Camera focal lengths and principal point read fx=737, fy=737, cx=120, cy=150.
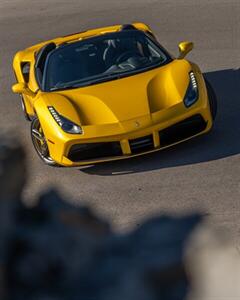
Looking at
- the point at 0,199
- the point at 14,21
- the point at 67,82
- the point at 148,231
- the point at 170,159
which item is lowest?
the point at 14,21

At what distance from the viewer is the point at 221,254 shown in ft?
5.69

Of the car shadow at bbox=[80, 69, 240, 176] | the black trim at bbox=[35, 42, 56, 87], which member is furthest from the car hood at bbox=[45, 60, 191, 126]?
the black trim at bbox=[35, 42, 56, 87]

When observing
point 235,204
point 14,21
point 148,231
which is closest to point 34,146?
point 235,204

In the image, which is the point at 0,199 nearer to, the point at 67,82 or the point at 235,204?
the point at 235,204

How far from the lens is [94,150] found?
688cm

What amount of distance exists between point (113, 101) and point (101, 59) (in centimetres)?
106

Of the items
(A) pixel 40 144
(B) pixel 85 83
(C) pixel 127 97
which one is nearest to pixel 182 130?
(C) pixel 127 97

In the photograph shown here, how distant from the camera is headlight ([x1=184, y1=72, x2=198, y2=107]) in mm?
7145

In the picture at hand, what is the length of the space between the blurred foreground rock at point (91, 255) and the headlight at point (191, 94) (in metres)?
5.44

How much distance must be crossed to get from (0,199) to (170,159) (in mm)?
5561

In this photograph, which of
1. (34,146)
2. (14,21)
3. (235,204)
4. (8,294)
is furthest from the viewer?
(14,21)

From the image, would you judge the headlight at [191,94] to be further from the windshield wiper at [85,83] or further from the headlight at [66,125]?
the headlight at [66,125]

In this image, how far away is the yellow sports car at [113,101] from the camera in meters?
6.89

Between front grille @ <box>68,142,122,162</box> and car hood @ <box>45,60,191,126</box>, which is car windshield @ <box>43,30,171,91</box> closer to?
car hood @ <box>45,60,191,126</box>
